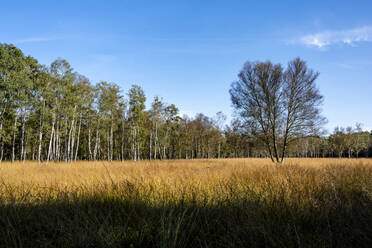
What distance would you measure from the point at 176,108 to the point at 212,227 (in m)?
38.5

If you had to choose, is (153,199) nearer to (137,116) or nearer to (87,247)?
(87,247)

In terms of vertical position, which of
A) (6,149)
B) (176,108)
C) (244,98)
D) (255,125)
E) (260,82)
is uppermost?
(176,108)

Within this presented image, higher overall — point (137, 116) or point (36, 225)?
point (137, 116)

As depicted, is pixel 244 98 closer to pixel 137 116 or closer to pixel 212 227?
pixel 212 227

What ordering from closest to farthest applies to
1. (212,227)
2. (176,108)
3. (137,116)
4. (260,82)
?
(212,227) < (260,82) < (137,116) < (176,108)

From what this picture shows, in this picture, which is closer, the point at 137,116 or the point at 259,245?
the point at 259,245

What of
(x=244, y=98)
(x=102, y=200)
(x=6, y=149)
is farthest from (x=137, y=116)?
(x=6, y=149)

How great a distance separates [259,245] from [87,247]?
1.34 m

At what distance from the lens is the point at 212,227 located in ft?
5.46

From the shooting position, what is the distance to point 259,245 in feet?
4.53

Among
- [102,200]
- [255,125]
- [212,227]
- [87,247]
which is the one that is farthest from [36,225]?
[255,125]

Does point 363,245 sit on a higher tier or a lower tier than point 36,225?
higher

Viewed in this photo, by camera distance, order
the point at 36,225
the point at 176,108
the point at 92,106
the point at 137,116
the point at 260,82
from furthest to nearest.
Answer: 1. the point at 176,108
2. the point at 137,116
3. the point at 92,106
4. the point at 260,82
5. the point at 36,225

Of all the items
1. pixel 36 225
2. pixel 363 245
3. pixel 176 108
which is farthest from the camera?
pixel 176 108
